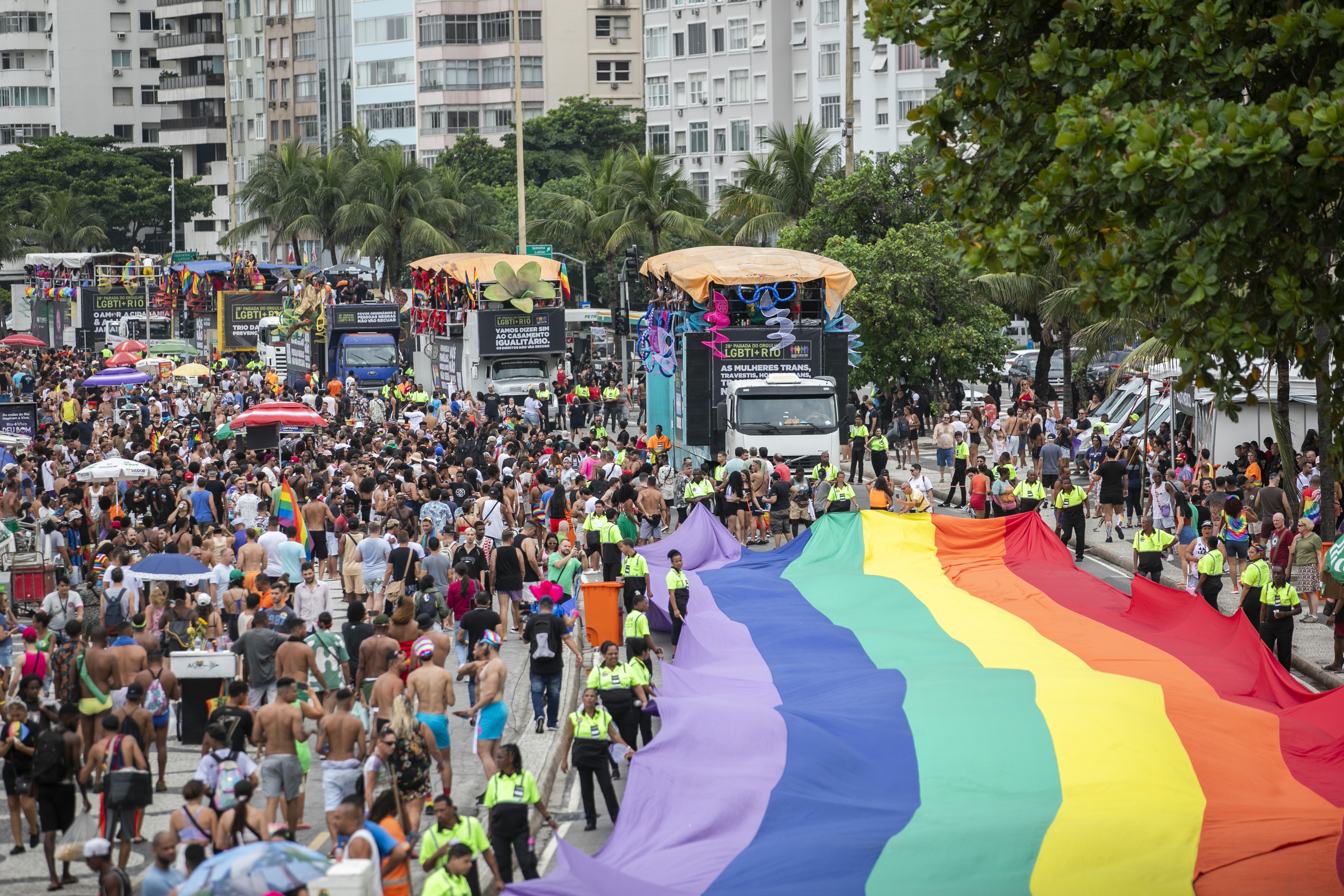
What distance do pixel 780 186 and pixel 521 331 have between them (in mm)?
13060

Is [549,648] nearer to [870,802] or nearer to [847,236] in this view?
[870,802]

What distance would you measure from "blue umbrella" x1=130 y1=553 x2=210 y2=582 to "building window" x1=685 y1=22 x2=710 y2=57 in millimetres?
73374

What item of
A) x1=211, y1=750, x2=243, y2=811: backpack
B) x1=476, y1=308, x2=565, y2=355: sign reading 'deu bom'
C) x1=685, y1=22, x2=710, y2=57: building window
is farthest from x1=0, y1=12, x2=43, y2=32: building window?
x1=211, y1=750, x2=243, y2=811: backpack

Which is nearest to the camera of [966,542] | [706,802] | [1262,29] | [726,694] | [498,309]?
[1262,29]

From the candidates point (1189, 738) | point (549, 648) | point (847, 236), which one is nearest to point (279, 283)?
point (847, 236)

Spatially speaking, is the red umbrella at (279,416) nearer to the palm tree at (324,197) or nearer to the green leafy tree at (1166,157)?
the green leafy tree at (1166,157)

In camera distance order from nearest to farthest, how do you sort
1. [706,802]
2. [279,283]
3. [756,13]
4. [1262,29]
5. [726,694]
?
[1262,29] → [706,802] → [726,694] → [279,283] → [756,13]

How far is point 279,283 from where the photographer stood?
61250mm

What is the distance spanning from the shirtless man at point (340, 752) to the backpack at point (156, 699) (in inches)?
88.0

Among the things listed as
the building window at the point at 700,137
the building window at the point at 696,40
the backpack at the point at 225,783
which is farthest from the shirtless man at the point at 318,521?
the building window at the point at 696,40

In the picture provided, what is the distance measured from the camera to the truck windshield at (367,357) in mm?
48375

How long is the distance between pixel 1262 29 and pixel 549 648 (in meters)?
8.27

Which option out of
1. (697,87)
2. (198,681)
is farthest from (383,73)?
(198,681)

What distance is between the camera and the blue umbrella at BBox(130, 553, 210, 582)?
17125mm
